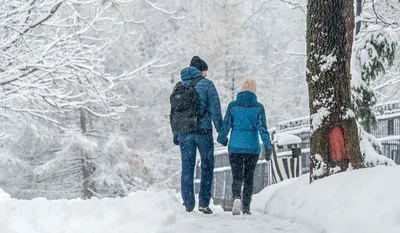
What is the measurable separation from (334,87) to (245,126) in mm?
1463

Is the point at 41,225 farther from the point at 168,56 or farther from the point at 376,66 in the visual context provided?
the point at 168,56

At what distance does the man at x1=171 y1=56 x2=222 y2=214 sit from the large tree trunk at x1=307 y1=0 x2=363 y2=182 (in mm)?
1339

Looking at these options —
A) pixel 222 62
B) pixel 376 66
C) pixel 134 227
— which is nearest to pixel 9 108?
pixel 376 66

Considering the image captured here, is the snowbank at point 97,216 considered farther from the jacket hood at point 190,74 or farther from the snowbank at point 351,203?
the jacket hood at point 190,74

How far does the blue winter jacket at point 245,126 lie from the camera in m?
8.41

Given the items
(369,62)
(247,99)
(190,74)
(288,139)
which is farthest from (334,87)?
(288,139)

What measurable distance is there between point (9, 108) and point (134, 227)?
814 centimetres

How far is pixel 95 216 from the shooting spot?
19.6 feet

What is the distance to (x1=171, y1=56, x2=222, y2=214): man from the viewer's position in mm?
8125

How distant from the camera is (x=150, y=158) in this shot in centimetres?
3044

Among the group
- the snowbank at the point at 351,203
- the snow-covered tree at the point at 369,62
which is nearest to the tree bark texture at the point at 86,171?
the snow-covered tree at the point at 369,62

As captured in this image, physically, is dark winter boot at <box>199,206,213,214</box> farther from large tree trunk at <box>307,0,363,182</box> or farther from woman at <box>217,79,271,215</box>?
large tree trunk at <box>307,0,363,182</box>

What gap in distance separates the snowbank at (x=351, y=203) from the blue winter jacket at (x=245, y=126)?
1.00 m

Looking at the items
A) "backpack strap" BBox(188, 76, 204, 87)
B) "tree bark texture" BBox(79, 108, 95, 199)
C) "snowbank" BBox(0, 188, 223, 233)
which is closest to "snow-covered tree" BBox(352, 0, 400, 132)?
"backpack strap" BBox(188, 76, 204, 87)
